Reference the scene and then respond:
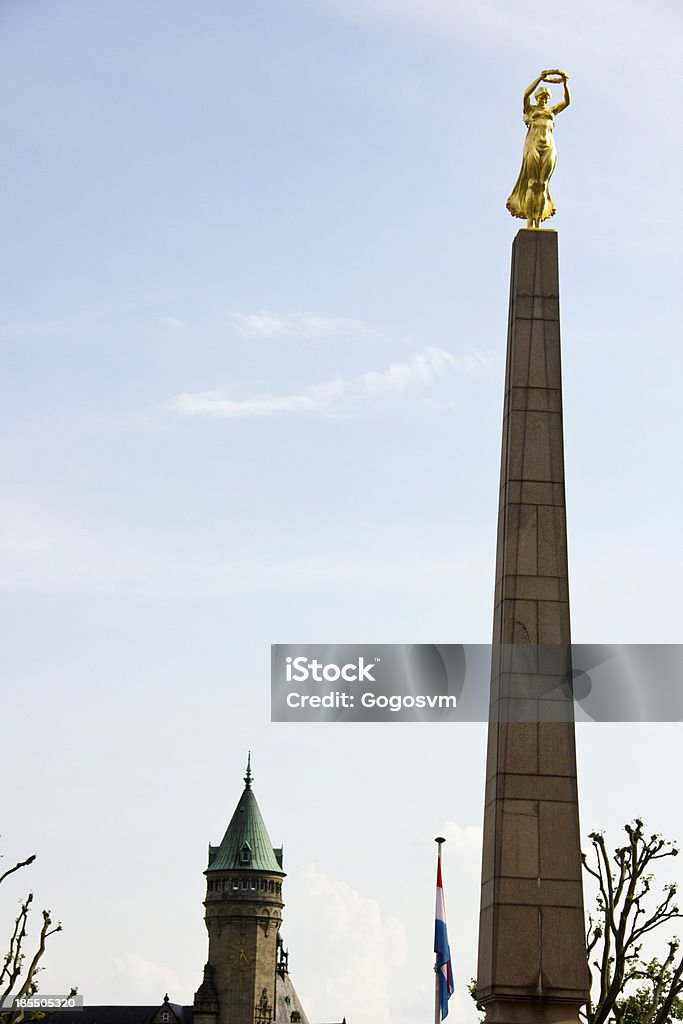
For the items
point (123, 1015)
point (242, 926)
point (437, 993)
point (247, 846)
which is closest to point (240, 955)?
point (242, 926)

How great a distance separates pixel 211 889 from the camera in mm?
131125

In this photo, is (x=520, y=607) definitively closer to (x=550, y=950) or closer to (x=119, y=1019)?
(x=550, y=950)

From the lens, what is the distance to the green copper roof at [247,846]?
427ft

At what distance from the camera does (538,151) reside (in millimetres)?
20094

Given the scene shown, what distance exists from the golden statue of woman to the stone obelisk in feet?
2.89

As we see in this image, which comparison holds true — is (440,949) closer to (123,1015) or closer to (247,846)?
(247,846)

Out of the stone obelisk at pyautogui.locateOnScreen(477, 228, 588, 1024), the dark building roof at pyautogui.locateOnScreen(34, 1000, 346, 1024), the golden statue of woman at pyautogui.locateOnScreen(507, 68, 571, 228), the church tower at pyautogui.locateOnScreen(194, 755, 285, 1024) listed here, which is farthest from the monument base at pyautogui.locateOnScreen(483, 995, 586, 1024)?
the dark building roof at pyautogui.locateOnScreen(34, 1000, 346, 1024)

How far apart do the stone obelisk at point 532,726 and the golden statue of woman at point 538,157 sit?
2.89 feet

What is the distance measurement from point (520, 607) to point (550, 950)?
12.7ft

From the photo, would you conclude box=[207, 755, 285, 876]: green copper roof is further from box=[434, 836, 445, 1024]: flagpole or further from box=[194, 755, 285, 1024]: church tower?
box=[434, 836, 445, 1024]: flagpole

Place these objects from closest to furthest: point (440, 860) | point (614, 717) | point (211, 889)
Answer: point (614, 717) < point (440, 860) < point (211, 889)

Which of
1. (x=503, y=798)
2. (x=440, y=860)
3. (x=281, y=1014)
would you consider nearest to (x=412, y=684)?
(x=503, y=798)

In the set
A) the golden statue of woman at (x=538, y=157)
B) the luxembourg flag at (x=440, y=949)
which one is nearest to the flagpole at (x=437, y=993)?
the luxembourg flag at (x=440, y=949)

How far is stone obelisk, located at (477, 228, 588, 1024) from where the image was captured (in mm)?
17703
